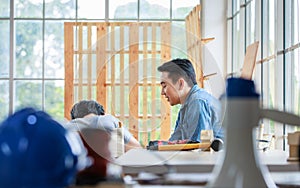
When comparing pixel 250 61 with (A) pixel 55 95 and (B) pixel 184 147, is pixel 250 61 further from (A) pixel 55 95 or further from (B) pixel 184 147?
(A) pixel 55 95

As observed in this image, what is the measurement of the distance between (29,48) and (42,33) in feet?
1.04

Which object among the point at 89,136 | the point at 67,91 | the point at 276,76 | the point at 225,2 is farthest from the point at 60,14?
the point at 89,136

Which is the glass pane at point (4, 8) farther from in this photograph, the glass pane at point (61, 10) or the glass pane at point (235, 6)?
the glass pane at point (235, 6)

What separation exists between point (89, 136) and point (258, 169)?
1.26ft

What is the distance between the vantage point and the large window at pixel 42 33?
9.55 meters

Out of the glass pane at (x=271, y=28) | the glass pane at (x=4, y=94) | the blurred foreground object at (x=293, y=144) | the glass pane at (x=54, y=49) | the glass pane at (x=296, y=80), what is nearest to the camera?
the blurred foreground object at (x=293, y=144)

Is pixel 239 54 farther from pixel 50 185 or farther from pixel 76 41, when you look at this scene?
pixel 50 185

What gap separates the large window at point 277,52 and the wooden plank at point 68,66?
2.80 m

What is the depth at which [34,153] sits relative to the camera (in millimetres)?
647

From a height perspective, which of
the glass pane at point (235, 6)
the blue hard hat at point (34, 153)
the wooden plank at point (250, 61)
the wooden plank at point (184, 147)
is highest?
the glass pane at point (235, 6)

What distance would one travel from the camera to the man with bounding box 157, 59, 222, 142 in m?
2.34

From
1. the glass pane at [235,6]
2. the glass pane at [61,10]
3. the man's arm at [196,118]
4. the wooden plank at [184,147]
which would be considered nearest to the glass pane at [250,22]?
the glass pane at [235,6]

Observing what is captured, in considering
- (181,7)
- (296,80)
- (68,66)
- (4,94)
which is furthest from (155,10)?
(296,80)

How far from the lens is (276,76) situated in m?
6.27
